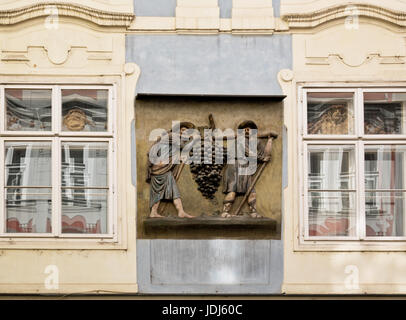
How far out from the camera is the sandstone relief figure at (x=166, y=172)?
771 centimetres

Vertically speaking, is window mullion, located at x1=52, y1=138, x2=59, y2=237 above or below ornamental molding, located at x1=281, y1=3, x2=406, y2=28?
below

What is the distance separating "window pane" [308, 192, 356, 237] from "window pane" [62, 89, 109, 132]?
2.16 metres

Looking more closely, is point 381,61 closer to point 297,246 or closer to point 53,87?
point 297,246

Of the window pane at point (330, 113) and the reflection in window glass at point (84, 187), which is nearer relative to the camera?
the reflection in window glass at point (84, 187)

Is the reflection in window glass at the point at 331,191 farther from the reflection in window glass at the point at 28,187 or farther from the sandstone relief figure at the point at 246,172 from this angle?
the reflection in window glass at the point at 28,187

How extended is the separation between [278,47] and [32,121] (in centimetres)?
249

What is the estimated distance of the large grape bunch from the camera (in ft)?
25.4

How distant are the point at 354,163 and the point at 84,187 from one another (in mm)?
2619

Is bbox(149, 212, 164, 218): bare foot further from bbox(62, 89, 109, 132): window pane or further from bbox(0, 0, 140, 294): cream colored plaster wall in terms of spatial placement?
bbox(62, 89, 109, 132): window pane

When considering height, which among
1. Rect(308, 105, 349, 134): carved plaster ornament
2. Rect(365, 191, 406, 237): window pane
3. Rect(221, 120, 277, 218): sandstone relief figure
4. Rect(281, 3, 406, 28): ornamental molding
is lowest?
Rect(365, 191, 406, 237): window pane

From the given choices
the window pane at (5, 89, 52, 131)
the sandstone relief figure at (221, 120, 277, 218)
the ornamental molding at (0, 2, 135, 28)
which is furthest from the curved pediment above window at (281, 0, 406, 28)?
the window pane at (5, 89, 52, 131)

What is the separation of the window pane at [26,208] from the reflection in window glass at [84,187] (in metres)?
0.17

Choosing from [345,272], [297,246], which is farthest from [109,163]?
[345,272]

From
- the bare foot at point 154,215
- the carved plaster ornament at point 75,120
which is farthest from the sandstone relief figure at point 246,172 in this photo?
the carved plaster ornament at point 75,120
